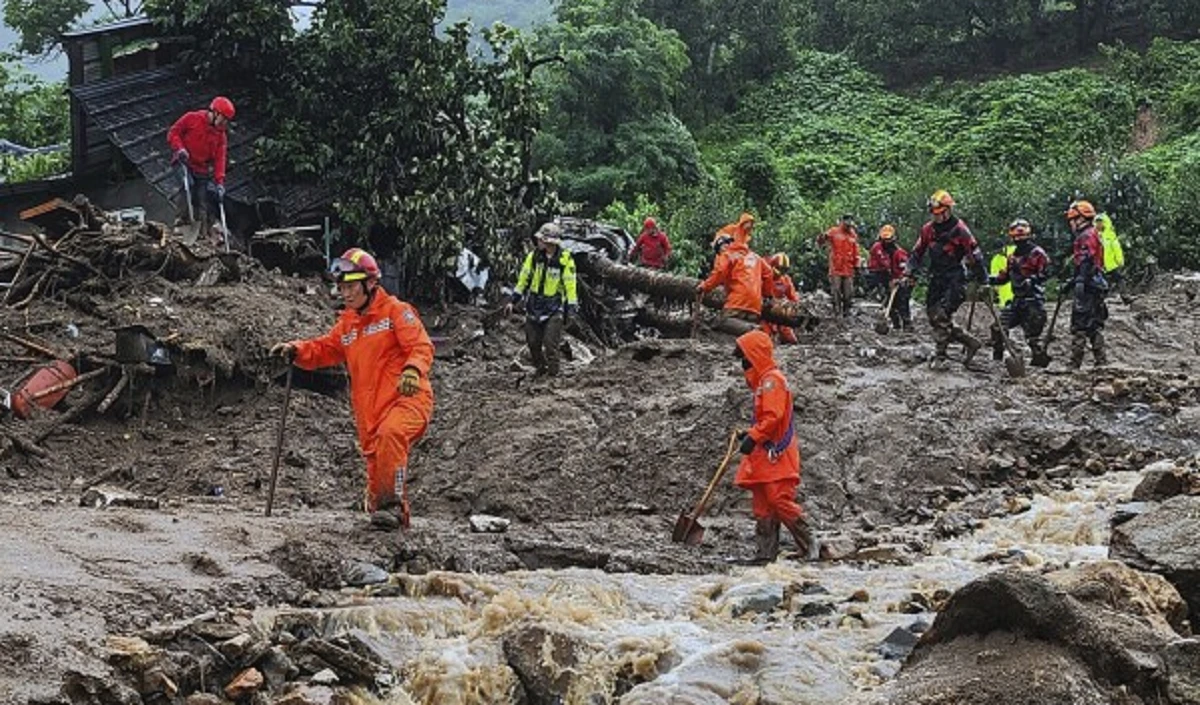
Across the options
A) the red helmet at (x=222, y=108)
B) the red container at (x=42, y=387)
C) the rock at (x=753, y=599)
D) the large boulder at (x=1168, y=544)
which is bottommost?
the red container at (x=42, y=387)

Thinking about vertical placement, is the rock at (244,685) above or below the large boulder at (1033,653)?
below

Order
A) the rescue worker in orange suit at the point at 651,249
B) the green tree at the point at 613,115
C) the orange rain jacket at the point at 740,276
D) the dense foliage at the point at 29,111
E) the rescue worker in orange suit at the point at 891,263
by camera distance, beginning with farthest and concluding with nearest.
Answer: the green tree at the point at 613,115
the dense foliage at the point at 29,111
the rescue worker in orange suit at the point at 651,249
the rescue worker in orange suit at the point at 891,263
the orange rain jacket at the point at 740,276

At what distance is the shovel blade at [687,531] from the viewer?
33.4ft

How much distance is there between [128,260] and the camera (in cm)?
1527

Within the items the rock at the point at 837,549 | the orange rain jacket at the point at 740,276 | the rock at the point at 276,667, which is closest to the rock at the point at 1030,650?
the rock at the point at 276,667

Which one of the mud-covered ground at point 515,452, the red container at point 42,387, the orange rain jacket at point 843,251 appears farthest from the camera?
the orange rain jacket at point 843,251

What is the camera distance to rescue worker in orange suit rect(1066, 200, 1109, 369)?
1481cm

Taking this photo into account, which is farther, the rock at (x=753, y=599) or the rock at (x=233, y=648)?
the rock at (x=753, y=599)

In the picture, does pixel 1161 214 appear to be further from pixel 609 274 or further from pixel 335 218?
pixel 335 218

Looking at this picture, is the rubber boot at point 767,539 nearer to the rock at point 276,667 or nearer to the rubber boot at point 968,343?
the rock at point 276,667

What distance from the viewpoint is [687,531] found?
10.2 metres

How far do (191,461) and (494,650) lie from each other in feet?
22.5

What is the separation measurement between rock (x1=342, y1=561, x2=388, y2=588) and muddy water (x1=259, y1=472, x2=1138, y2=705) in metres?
0.16

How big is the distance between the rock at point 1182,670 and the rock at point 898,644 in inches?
52.2
